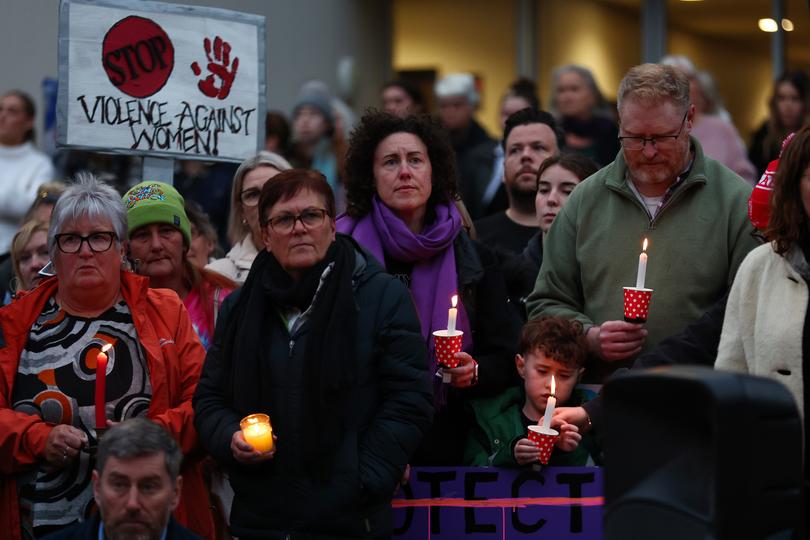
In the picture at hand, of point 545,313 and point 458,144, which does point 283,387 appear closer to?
point 545,313

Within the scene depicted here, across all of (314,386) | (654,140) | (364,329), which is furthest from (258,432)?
(654,140)

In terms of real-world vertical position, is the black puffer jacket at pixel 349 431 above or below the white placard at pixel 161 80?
below

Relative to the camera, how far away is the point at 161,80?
6734 mm

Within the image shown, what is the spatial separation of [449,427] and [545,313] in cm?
59

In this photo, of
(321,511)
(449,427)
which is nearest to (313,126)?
(449,427)

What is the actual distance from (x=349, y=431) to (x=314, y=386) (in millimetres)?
208

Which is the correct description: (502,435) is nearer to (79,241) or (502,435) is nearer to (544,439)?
(544,439)

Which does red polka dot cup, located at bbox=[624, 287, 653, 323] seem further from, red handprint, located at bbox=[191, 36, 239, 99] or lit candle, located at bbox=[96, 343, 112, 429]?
red handprint, located at bbox=[191, 36, 239, 99]

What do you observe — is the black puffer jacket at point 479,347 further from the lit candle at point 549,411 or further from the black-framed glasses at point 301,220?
the black-framed glasses at point 301,220

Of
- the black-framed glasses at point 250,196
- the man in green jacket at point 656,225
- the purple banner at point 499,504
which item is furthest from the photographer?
the black-framed glasses at point 250,196

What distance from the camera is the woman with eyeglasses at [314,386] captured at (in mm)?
5047

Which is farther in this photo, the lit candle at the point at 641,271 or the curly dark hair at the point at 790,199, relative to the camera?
the lit candle at the point at 641,271

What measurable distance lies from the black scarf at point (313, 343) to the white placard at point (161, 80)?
1.58m

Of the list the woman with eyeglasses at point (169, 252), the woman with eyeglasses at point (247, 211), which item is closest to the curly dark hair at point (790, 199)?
the woman with eyeglasses at point (169, 252)
